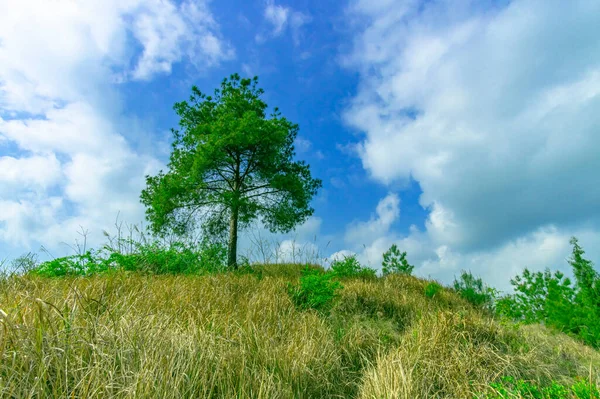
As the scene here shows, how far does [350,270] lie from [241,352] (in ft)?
26.9

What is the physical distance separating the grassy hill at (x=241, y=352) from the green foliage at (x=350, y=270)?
469 cm

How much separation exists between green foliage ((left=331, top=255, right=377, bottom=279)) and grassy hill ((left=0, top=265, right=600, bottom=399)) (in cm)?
469

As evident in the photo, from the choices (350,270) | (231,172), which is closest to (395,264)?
(350,270)

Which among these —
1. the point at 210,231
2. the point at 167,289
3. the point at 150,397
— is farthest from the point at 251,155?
the point at 150,397

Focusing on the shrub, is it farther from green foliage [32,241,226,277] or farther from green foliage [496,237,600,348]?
green foliage [496,237,600,348]

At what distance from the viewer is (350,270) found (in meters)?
12.0

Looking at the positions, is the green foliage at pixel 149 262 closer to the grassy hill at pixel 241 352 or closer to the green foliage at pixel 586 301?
the grassy hill at pixel 241 352

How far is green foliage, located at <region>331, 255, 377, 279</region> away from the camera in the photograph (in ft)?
38.3

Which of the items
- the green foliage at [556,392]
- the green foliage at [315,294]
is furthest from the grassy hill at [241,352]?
the green foliage at [315,294]

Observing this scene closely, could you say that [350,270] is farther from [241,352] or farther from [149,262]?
[241,352]

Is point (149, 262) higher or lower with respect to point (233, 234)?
lower

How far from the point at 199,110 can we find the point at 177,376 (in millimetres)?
16880

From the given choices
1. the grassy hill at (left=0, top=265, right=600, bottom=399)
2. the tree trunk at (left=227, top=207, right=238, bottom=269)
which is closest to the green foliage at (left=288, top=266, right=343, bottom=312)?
the grassy hill at (left=0, top=265, right=600, bottom=399)

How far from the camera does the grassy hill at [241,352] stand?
3053 millimetres
